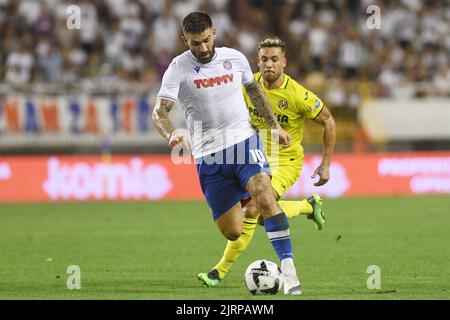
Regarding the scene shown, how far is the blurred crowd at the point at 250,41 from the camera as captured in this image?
22.1m

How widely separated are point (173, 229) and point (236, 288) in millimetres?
6250

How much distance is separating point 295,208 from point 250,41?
42.8 ft

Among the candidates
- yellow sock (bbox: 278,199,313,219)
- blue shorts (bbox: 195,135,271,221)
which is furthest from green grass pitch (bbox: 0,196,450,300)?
blue shorts (bbox: 195,135,271,221)

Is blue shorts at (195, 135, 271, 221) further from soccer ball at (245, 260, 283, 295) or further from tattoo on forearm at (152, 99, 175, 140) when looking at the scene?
soccer ball at (245, 260, 283, 295)

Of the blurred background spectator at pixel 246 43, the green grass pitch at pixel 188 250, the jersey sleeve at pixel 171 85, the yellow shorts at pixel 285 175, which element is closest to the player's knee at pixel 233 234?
the green grass pitch at pixel 188 250

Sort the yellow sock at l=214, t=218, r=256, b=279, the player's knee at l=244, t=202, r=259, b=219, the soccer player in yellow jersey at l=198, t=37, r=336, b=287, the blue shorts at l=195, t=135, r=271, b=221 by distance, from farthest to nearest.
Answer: the soccer player in yellow jersey at l=198, t=37, r=336, b=287 → the player's knee at l=244, t=202, r=259, b=219 → the yellow sock at l=214, t=218, r=256, b=279 → the blue shorts at l=195, t=135, r=271, b=221

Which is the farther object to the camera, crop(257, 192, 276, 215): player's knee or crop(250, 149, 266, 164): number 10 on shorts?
crop(250, 149, 266, 164): number 10 on shorts

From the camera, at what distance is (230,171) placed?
30.2 ft

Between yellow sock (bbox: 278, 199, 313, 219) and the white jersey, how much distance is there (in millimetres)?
2032

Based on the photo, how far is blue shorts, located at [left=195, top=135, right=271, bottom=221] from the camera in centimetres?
909

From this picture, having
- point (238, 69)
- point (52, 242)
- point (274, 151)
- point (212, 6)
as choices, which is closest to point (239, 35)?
point (212, 6)

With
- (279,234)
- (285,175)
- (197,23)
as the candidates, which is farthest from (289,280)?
(285,175)

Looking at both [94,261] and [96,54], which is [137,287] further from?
[96,54]

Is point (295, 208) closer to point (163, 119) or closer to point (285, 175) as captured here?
A: point (285, 175)
